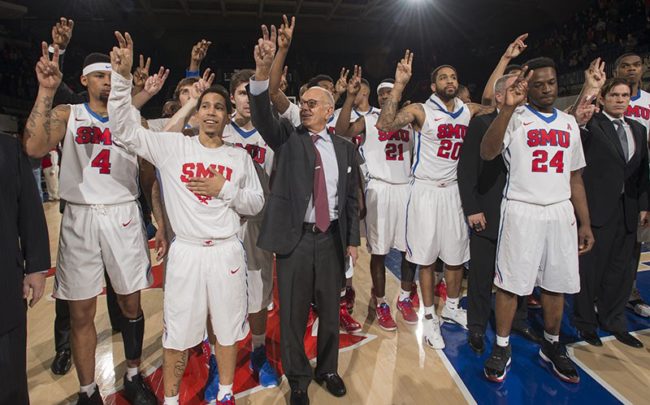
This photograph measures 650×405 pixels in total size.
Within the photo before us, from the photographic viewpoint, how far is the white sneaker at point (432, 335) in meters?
3.44

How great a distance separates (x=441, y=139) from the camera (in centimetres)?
359

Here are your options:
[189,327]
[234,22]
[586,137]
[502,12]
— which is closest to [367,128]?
[586,137]

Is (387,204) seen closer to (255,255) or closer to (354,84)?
(354,84)

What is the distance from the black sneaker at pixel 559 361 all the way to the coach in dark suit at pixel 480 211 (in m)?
0.40

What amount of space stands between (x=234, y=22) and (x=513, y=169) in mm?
16365

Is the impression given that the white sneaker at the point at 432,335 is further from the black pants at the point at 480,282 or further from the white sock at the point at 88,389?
the white sock at the point at 88,389

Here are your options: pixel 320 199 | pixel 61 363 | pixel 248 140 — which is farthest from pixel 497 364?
pixel 61 363

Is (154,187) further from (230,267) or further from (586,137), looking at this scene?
(586,137)

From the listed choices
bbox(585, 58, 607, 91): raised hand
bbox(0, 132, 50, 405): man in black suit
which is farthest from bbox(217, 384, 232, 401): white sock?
bbox(585, 58, 607, 91): raised hand

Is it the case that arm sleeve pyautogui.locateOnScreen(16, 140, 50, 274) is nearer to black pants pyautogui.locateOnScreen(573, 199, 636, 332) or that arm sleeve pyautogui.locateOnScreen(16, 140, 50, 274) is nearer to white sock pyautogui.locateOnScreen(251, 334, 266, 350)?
white sock pyautogui.locateOnScreen(251, 334, 266, 350)

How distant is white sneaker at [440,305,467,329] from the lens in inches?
151

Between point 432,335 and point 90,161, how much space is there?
10.0 feet

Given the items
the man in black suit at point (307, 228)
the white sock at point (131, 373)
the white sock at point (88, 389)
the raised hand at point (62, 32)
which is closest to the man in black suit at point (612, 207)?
the man in black suit at point (307, 228)

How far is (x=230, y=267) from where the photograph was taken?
7.98 ft
